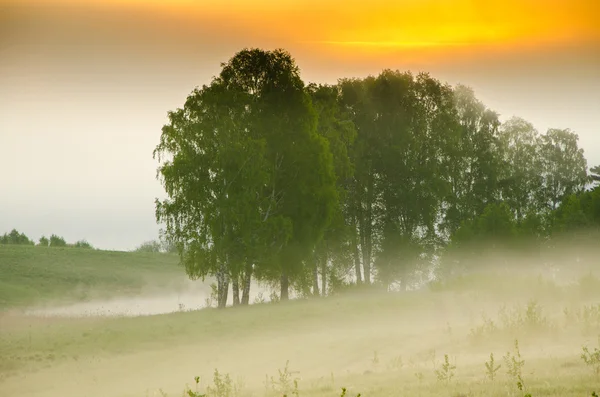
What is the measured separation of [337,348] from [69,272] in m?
44.2

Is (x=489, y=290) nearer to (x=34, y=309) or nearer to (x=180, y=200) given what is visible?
(x=180, y=200)

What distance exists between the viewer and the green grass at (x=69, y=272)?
2177 inches

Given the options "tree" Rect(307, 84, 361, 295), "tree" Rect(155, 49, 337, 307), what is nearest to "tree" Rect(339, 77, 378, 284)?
"tree" Rect(307, 84, 361, 295)

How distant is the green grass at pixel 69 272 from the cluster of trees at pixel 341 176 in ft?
62.9

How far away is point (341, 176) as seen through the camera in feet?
162

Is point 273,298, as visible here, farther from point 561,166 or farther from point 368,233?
point 561,166

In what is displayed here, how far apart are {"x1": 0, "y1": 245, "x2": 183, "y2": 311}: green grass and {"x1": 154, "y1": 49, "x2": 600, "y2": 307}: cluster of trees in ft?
62.9

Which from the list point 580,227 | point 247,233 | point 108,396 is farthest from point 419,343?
point 580,227

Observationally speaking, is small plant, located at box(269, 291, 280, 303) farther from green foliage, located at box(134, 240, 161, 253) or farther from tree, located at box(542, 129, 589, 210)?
green foliage, located at box(134, 240, 161, 253)

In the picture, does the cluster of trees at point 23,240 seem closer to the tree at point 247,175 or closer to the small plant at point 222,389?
the tree at point 247,175

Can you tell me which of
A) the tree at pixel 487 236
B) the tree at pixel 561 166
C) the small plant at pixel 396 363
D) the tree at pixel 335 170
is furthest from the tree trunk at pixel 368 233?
the small plant at pixel 396 363

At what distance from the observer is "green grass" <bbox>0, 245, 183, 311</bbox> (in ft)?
181

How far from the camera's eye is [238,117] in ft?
131

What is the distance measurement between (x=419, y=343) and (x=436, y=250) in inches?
1206
